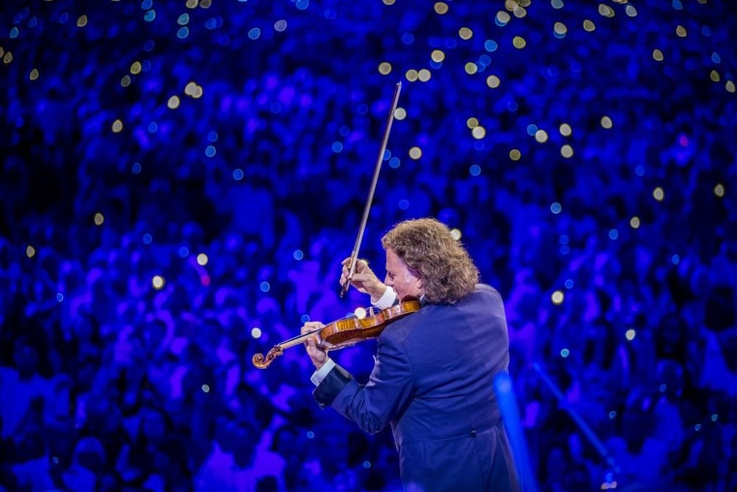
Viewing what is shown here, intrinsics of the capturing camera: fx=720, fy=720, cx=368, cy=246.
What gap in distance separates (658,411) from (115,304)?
8.24 feet

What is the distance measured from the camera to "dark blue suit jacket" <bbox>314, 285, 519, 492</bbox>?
6.73ft

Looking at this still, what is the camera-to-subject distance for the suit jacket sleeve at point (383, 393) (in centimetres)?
204

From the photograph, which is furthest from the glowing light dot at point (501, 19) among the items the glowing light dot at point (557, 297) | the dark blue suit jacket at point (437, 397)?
the dark blue suit jacket at point (437, 397)

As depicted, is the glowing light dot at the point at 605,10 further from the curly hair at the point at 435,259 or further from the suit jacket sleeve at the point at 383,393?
the suit jacket sleeve at the point at 383,393

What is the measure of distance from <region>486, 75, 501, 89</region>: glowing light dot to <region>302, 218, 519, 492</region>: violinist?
124 centimetres

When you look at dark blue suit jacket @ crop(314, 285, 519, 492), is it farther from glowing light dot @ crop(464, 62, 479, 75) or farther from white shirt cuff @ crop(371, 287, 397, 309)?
glowing light dot @ crop(464, 62, 479, 75)

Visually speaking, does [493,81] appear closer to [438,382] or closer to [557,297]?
[557,297]

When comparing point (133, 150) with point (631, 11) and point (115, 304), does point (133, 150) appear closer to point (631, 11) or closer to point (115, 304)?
Answer: point (115, 304)

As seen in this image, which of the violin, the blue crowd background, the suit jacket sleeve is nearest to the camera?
the suit jacket sleeve

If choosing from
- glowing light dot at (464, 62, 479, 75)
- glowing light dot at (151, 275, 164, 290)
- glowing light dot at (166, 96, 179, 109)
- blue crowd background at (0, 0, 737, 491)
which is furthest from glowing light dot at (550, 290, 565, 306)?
glowing light dot at (166, 96, 179, 109)

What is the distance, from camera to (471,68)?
10.5 feet

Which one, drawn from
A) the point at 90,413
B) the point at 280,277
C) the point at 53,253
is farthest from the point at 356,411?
the point at 53,253

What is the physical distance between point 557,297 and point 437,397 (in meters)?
1.31

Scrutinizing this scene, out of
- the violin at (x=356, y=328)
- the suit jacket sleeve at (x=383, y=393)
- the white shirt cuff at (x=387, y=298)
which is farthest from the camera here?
the white shirt cuff at (x=387, y=298)
